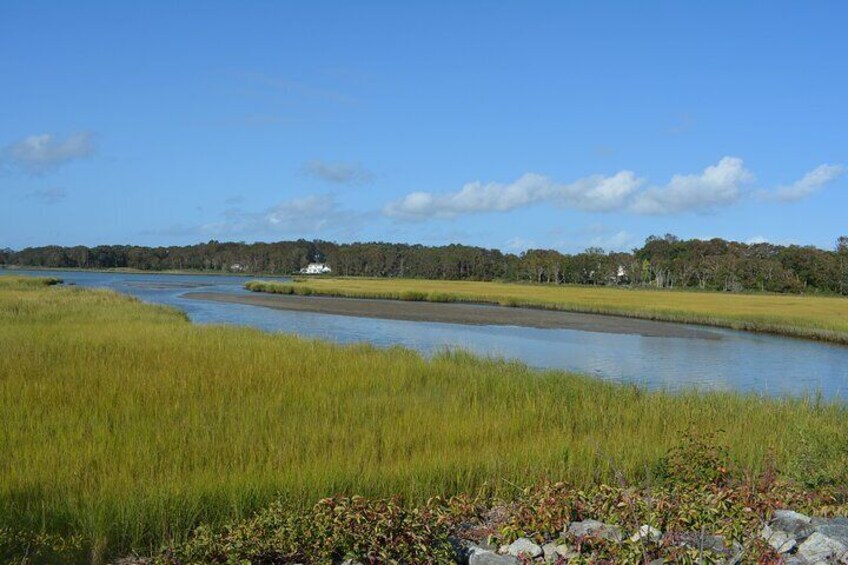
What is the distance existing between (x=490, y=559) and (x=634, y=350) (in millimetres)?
26392

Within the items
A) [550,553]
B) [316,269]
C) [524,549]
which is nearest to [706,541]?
[550,553]

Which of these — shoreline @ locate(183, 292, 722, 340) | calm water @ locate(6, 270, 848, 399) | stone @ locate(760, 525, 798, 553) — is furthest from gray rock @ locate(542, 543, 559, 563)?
shoreline @ locate(183, 292, 722, 340)

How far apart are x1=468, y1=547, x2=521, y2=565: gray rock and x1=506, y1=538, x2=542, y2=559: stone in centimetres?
9

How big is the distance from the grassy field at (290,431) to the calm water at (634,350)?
5595 millimetres

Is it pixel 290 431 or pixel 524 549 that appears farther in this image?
pixel 290 431

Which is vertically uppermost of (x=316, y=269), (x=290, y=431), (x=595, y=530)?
(x=316, y=269)

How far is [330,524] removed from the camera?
17.5ft

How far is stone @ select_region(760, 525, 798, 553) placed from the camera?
554 centimetres

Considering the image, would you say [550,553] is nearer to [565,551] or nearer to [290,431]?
[565,551]

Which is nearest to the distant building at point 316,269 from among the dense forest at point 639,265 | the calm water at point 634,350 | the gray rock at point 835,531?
the dense forest at point 639,265

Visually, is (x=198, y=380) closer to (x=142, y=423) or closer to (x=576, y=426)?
(x=142, y=423)

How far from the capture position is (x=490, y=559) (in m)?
A: 5.25

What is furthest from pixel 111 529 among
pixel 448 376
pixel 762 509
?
pixel 448 376

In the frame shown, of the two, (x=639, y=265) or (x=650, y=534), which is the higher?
(x=639, y=265)
